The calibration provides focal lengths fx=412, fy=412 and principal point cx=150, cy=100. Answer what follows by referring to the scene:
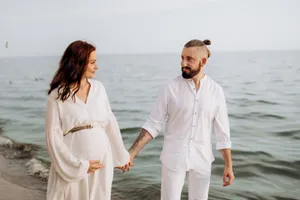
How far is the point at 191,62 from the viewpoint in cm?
271

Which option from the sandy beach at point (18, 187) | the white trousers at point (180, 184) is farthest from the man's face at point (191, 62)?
the sandy beach at point (18, 187)

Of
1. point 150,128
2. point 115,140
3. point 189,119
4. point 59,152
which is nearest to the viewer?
point 59,152

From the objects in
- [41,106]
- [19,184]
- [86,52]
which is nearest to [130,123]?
[41,106]

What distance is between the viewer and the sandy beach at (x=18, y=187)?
4.59 m

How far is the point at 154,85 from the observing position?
21.5 metres

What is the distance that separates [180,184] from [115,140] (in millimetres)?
545

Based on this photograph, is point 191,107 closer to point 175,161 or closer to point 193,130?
point 193,130

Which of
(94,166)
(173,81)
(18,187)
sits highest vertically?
(173,81)

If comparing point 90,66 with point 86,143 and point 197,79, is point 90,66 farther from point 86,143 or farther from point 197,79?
point 197,79

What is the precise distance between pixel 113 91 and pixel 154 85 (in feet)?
10.8

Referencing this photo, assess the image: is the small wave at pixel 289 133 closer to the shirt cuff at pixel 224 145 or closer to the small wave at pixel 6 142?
the small wave at pixel 6 142

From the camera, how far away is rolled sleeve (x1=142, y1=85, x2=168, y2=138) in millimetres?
2809

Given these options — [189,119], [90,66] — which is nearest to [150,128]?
[189,119]

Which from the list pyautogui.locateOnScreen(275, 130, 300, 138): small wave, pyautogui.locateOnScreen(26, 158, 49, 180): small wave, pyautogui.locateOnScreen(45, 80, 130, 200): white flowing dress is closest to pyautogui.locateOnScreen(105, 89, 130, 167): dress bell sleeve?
pyautogui.locateOnScreen(45, 80, 130, 200): white flowing dress
